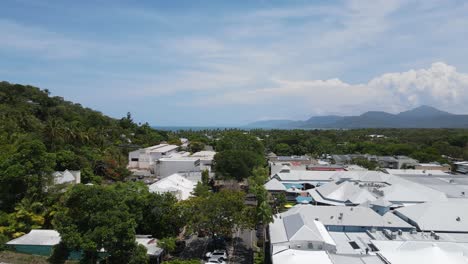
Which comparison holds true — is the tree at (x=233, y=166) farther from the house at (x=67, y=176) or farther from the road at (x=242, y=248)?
the house at (x=67, y=176)

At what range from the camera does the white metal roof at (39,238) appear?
22.3m

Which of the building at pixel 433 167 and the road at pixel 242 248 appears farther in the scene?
the building at pixel 433 167

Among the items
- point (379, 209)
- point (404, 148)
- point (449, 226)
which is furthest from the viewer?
point (404, 148)

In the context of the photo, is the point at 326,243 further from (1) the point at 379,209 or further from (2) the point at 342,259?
(1) the point at 379,209

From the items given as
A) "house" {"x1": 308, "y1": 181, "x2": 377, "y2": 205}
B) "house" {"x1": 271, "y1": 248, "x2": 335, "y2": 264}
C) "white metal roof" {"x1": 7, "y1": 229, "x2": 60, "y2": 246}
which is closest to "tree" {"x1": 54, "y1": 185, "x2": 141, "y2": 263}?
"white metal roof" {"x1": 7, "y1": 229, "x2": 60, "y2": 246}

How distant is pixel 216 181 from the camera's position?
4934cm

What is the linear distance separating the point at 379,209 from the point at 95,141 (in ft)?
131

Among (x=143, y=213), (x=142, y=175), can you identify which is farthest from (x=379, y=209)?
(x=142, y=175)

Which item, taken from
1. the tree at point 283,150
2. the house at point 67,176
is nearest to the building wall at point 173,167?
the house at point 67,176

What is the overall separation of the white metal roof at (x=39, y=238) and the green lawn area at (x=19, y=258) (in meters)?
0.81

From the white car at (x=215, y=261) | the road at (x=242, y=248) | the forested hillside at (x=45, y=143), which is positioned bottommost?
the road at (x=242, y=248)

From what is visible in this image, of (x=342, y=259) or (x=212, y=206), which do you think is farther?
(x=212, y=206)

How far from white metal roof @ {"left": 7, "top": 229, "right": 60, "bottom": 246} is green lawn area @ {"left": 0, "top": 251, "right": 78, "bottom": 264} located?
32.0 inches

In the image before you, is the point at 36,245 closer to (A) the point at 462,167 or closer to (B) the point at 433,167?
(B) the point at 433,167
